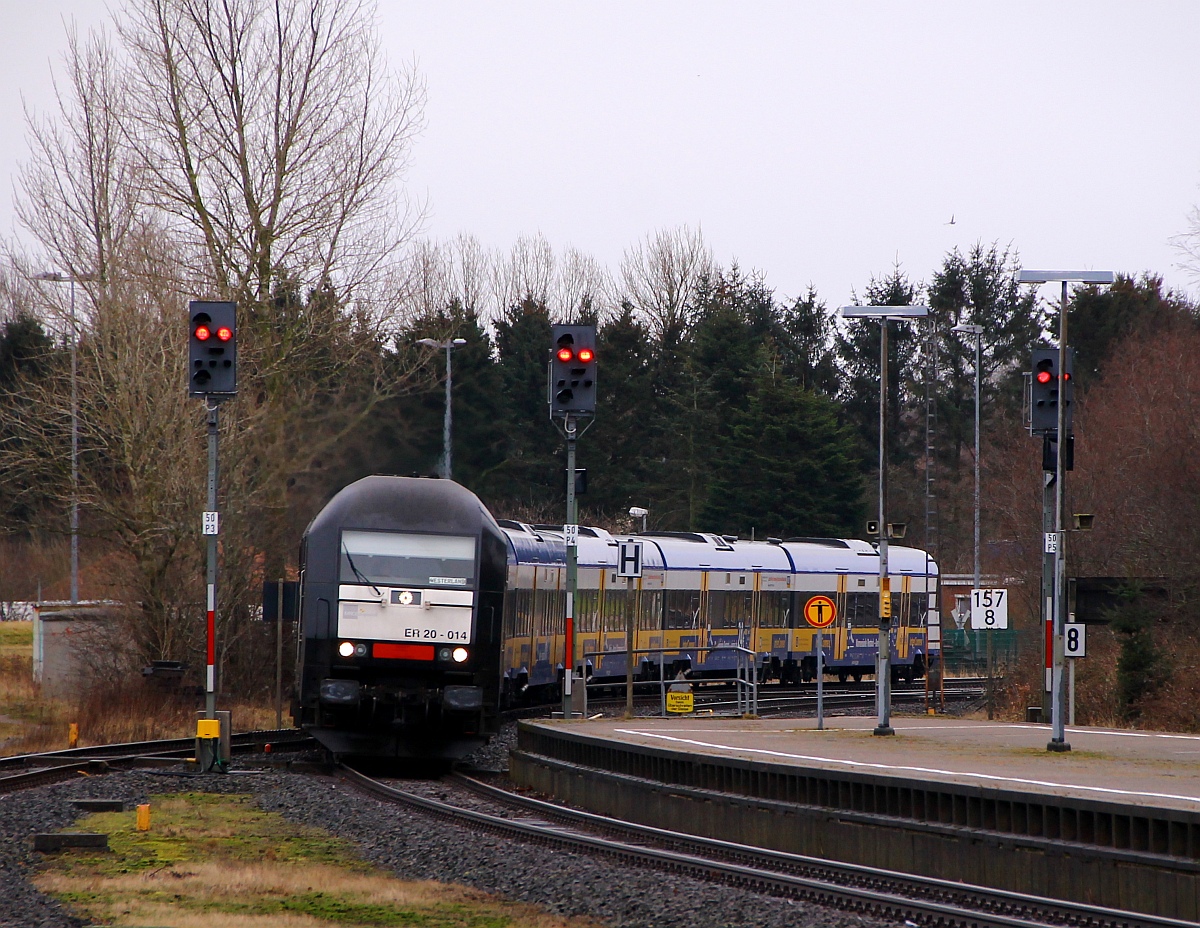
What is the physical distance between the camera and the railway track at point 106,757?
1878 centimetres

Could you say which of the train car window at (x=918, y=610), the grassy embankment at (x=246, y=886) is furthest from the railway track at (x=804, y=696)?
the grassy embankment at (x=246, y=886)

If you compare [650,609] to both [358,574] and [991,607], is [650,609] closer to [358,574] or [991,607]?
[991,607]

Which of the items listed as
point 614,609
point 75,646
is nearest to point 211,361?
point 75,646

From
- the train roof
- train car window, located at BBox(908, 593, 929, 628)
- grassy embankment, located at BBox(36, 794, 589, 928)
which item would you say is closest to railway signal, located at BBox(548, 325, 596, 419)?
the train roof

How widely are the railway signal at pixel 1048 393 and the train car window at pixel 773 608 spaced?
2232 cm

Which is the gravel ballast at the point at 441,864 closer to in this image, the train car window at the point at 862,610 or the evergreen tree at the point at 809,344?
the train car window at the point at 862,610

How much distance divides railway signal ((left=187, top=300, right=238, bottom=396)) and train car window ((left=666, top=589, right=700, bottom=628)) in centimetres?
1992

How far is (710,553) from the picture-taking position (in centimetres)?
3941

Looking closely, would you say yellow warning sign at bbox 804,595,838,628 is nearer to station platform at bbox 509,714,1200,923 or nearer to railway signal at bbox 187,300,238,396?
station platform at bbox 509,714,1200,923

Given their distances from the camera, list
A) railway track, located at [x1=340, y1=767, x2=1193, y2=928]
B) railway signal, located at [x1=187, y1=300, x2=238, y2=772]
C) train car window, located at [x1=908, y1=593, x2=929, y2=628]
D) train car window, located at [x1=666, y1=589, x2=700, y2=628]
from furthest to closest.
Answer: train car window, located at [x1=908, y1=593, x2=929, y2=628] < train car window, located at [x1=666, y1=589, x2=700, y2=628] < railway signal, located at [x1=187, y1=300, x2=238, y2=772] < railway track, located at [x1=340, y1=767, x2=1193, y2=928]

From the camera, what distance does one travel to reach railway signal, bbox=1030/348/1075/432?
1883cm

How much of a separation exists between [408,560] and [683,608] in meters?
18.5

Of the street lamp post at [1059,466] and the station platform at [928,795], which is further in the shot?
the street lamp post at [1059,466]

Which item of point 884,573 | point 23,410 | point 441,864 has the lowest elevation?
point 441,864
